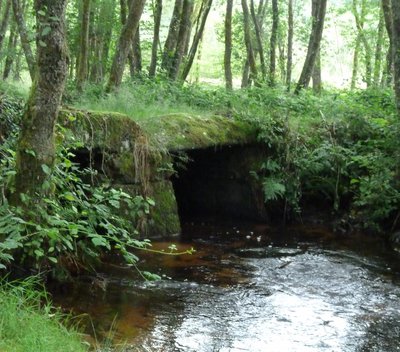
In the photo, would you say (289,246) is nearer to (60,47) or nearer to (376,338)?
(376,338)

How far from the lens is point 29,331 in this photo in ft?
12.3

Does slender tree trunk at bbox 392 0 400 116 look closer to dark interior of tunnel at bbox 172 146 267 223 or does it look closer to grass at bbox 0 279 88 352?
dark interior of tunnel at bbox 172 146 267 223

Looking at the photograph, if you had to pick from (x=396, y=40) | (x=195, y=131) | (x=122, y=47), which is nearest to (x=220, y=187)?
(x=195, y=131)

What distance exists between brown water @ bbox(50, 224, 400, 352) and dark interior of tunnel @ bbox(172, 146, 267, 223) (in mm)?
2195

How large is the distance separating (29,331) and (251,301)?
2966mm

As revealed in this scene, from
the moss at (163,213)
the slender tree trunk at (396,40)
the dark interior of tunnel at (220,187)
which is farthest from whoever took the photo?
the dark interior of tunnel at (220,187)

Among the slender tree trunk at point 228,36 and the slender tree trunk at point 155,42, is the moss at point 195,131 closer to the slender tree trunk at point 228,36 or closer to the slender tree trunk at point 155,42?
the slender tree trunk at point 155,42

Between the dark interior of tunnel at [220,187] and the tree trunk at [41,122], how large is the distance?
5.37 m

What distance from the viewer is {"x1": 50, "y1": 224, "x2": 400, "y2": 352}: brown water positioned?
5.05m

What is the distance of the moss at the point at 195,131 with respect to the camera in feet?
29.8

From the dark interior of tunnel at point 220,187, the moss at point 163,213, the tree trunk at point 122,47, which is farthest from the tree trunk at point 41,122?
the tree trunk at point 122,47

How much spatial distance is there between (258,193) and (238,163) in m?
0.72

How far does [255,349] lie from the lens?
191 inches

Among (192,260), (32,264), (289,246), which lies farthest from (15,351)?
(289,246)
